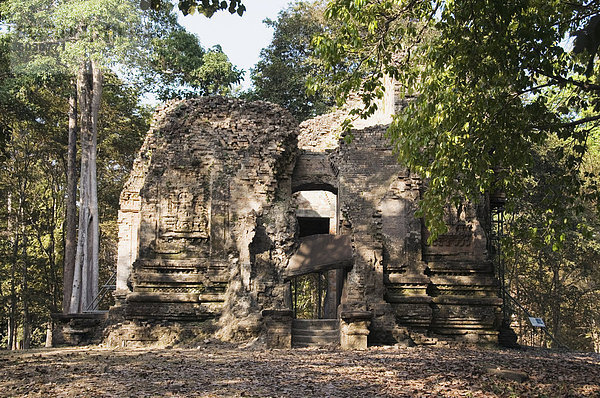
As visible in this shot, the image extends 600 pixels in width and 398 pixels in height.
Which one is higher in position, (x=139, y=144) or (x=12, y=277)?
(x=139, y=144)

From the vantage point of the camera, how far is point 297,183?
17.8m

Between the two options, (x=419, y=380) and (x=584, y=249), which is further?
(x=584, y=249)

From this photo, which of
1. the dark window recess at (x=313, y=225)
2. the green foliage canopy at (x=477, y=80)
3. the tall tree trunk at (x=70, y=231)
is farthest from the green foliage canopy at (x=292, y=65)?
the green foliage canopy at (x=477, y=80)

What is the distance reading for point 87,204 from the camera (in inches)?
892

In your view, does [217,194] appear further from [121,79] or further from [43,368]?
[121,79]

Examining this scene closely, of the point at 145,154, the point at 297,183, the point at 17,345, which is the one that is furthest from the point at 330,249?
the point at 17,345

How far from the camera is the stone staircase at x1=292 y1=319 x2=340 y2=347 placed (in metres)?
14.3

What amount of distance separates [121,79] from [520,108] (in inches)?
827

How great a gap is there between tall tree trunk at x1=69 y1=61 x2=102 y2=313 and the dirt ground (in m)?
10.2

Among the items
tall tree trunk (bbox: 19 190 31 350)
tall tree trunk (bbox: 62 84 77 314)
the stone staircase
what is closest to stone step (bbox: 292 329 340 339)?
the stone staircase

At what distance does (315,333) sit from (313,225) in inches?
370

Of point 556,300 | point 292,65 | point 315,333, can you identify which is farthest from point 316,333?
point 292,65

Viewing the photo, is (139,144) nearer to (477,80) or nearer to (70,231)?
(70,231)

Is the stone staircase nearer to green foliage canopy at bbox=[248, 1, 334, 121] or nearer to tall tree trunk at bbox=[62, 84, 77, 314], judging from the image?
tall tree trunk at bbox=[62, 84, 77, 314]
